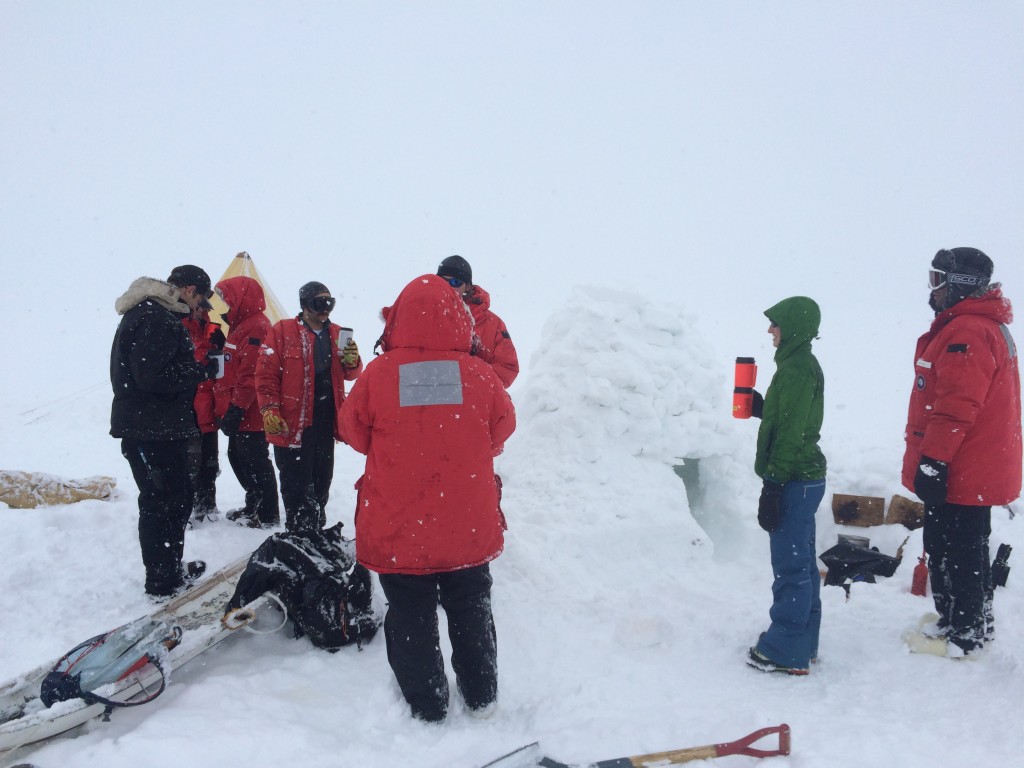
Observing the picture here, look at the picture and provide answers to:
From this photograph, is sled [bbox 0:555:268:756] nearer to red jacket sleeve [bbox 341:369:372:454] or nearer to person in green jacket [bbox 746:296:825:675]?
red jacket sleeve [bbox 341:369:372:454]

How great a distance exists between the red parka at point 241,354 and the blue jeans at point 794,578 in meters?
3.90

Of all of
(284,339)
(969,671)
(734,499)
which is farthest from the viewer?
(734,499)

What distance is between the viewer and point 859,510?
5.65 meters

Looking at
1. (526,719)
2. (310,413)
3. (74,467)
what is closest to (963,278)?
(526,719)

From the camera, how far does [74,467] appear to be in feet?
30.5

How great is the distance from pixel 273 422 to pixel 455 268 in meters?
1.58

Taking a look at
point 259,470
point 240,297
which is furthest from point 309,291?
point 259,470

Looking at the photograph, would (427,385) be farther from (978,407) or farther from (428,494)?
(978,407)

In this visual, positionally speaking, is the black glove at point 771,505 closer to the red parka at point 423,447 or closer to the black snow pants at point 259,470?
the red parka at point 423,447

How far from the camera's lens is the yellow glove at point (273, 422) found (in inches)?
156

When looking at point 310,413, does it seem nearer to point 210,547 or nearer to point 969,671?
point 210,547

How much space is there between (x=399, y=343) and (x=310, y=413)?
1.85m

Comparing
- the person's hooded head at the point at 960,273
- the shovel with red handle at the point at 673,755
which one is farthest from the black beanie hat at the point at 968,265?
the shovel with red handle at the point at 673,755

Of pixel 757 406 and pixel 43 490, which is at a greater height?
pixel 757 406
